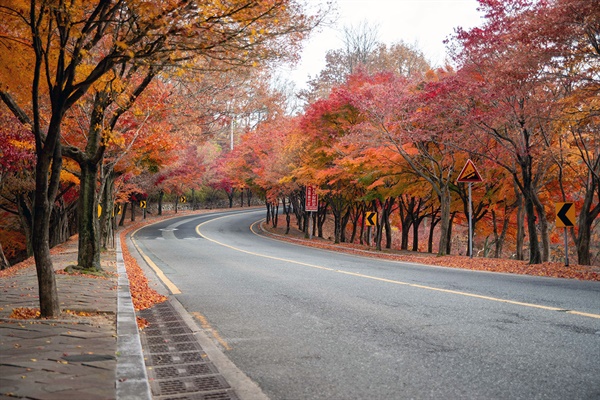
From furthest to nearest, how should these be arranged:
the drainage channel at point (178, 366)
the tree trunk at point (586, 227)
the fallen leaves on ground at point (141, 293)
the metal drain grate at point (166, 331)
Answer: the tree trunk at point (586, 227) → the fallen leaves on ground at point (141, 293) → the metal drain grate at point (166, 331) → the drainage channel at point (178, 366)

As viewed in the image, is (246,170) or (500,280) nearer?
(500,280)

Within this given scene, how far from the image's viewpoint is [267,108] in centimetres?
1856

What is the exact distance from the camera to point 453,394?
3.46 m

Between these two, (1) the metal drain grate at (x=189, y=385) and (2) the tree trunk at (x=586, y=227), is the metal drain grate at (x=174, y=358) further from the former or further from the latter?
(2) the tree trunk at (x=586, y=227)

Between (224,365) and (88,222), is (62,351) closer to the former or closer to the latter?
(224,365)

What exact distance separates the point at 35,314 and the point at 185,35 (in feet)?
12.4

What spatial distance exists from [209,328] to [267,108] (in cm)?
1357

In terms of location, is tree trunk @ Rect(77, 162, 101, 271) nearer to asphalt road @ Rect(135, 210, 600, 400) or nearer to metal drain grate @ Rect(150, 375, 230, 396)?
asphalt road @ Rect(135, 210, 600, 400)

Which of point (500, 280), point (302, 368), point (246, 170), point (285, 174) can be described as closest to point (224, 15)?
point (302, 368)

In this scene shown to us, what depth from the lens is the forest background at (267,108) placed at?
238 inches

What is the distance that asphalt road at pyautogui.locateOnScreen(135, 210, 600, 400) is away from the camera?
367 centimetres

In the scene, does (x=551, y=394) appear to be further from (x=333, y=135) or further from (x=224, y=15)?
(x=333, y=135)

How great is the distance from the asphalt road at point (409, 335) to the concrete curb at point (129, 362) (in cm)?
85

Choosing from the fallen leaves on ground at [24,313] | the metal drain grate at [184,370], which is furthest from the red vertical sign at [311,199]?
the metal drain grate at [184,370]
